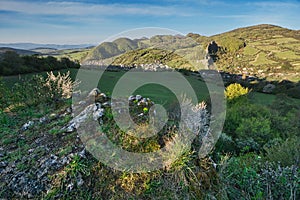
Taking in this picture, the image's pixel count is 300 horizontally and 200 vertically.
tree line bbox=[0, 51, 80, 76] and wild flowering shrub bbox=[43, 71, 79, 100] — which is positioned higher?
wild flowering shrub bbox=[43, 71, 79, 100]

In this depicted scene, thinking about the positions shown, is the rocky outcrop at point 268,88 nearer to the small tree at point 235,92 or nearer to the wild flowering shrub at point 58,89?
the small tree at point 235,92

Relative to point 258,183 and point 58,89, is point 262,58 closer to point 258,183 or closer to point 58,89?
point 58,89

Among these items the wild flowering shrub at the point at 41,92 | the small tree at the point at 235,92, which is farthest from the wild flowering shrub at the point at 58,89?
the small tree at the point at 235,92

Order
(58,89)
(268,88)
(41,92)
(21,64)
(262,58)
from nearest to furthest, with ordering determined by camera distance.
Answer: (41,92) → (58,89) → (21,64) → (268,88) → (262,58)

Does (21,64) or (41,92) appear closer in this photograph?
(41,92)

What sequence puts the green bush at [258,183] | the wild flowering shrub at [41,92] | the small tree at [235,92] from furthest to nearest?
the small tree at [235,92]
the wild flowering shrub at [41,92]
the green bush at [258,183]

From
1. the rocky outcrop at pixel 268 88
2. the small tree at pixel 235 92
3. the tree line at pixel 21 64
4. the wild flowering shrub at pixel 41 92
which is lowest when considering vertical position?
the rocky outcrop at pixel 268 88

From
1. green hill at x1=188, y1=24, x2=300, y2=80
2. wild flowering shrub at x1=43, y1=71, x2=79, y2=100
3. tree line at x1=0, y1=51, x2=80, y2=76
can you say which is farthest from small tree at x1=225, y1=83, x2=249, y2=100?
wild flowering shrub at x1=43, y1=71, x2=79, y2=100

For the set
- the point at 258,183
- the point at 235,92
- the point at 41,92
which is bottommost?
the point at 235,92

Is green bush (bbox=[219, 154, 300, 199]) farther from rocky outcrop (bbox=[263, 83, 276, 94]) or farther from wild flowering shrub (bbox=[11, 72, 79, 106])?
rocky outcrop (bbox=[263, 83, 276, 94])

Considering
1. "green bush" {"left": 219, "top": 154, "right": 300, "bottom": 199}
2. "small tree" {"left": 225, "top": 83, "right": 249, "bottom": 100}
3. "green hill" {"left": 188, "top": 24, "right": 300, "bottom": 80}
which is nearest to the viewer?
"green bush" {"left": 219, "top": 154, "right": 300, "bottom": 199}

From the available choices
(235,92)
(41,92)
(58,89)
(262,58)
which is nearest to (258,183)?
(58,89)

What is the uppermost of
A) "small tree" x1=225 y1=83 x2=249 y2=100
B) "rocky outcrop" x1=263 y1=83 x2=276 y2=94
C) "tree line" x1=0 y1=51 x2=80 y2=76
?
"tree line" x1=0 y1=51 x2=80 y2=76

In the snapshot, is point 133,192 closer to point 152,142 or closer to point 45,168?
point 152,142
